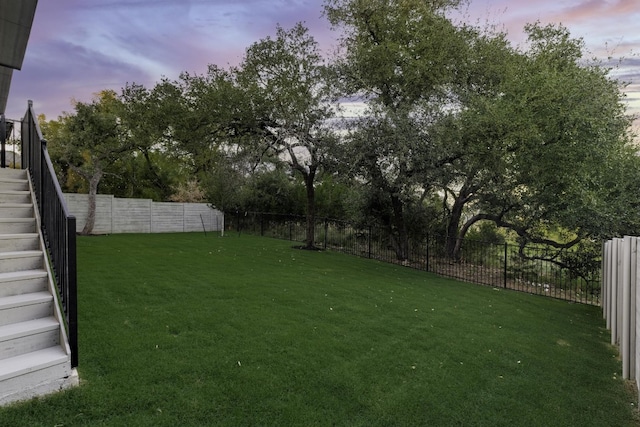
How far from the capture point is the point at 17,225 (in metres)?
3.61

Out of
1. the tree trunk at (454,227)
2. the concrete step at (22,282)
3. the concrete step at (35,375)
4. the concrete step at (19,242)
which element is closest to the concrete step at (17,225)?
the concrete step at (19,242)

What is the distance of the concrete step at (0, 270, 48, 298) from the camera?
2.84 m

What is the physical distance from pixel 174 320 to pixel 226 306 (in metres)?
0.81

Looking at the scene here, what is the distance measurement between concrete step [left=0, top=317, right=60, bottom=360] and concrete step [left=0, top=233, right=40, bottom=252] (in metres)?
0.99

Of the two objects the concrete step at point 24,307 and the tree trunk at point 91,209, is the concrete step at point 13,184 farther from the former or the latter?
the tree trunk at point 91,209

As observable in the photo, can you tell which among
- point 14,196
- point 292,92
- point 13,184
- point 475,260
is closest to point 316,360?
point 14,196

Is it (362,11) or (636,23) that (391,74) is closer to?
(362,11)

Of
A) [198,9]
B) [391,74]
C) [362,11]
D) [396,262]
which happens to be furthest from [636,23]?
[198,9]

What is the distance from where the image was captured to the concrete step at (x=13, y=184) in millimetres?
4251

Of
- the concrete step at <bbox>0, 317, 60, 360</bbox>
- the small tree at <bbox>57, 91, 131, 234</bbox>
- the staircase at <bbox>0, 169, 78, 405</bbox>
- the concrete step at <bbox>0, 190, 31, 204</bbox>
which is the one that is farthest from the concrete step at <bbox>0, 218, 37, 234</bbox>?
the small tree at <bbox>57, 91, 131, 234</bbox>

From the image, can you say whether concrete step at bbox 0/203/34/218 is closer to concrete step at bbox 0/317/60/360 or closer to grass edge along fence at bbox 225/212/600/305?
concrete step at bbox 0/317/60/360

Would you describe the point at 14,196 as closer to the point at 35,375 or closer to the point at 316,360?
the point at 35,375

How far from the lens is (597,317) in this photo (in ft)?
22.0

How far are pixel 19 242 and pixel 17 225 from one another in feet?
1.24
